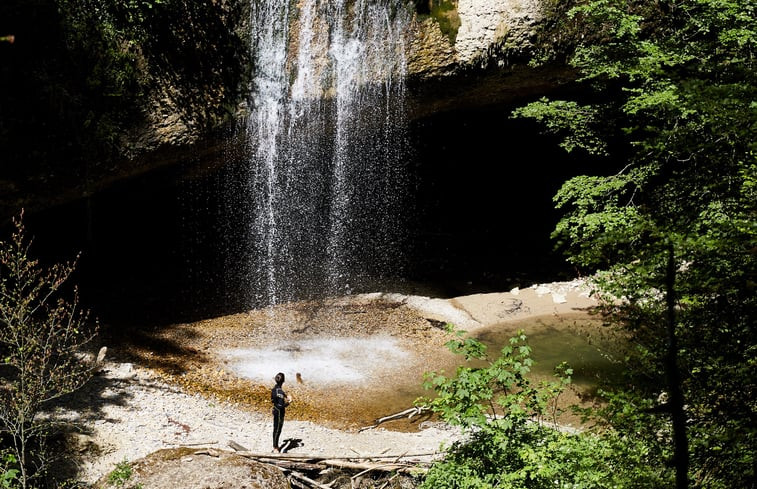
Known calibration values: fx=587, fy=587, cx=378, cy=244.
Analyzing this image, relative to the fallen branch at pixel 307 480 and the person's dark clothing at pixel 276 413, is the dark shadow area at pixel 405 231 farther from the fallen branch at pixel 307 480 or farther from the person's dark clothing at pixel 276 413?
the fallen branch at pixel 307 480

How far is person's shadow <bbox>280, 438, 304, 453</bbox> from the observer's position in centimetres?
867

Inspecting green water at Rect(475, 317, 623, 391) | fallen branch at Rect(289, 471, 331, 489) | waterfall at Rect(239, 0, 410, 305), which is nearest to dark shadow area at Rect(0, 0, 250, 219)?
waterfall at Rect(239, 0, 410, 305)

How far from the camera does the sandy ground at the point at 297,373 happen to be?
8828 mm

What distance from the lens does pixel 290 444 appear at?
8805mm

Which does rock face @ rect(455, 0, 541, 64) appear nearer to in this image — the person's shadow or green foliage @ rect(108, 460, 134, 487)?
the person's shadow

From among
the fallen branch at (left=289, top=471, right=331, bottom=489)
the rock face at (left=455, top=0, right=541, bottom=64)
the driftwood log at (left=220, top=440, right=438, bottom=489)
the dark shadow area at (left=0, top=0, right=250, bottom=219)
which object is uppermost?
the rock face at (left=455, top=0, right=541, bottom=64)

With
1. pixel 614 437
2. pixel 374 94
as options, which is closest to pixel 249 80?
pixel 374 94

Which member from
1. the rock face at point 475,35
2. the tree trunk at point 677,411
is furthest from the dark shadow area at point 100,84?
the tree trunk at point 677,411

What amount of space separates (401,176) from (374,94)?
354 cm

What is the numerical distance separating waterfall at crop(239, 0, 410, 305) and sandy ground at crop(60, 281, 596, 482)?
1.66 meters

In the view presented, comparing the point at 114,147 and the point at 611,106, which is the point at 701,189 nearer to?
the point at 611,106

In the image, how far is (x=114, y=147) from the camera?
11.4 metres

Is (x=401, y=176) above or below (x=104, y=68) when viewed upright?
below

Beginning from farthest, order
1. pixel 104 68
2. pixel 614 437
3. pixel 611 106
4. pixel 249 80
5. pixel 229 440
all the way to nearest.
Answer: pixel 249 80 < pixel 104 68 < pixel 611 106 < pixel 229 440 < pixel 614 437
